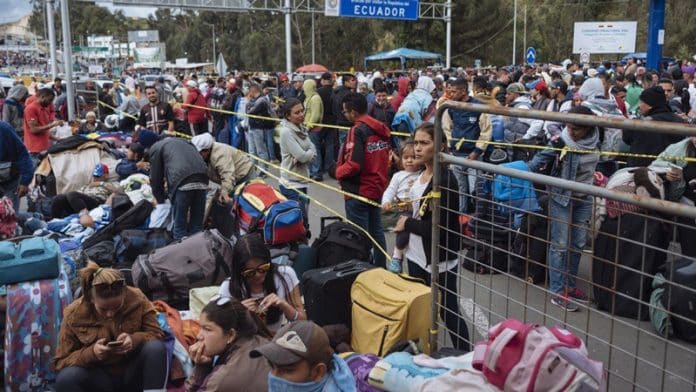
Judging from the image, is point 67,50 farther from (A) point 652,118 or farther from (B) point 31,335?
(A) point 652,118

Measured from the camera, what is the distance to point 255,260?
460 cm

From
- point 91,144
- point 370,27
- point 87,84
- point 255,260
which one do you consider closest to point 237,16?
point 370,27

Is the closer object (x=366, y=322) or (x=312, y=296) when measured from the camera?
(x=366, y=322)

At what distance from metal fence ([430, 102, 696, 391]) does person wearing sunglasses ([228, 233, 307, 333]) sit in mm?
1001

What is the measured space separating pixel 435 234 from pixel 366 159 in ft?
8.73

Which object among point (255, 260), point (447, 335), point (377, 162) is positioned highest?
point (377, 162)

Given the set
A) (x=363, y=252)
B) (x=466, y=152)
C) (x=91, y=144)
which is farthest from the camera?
(x=91, y=144)

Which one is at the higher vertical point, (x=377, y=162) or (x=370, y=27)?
(x=370, y=27)

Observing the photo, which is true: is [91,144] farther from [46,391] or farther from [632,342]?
[632,342]

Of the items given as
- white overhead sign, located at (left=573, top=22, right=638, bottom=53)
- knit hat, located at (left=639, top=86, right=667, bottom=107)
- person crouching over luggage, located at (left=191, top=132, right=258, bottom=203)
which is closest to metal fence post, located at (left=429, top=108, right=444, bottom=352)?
person crouching over luggage, located at (left=191, top=132, right=258, bottom=203)

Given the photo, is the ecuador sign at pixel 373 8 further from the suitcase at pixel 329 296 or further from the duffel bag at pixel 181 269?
the suitcase at pixel 329 296

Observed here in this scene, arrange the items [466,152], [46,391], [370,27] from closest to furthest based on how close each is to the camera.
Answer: [46,391] < [466,152] < [370,27]

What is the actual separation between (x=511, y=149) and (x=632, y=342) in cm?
456

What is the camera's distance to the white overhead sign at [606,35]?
118 ft
